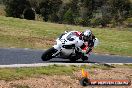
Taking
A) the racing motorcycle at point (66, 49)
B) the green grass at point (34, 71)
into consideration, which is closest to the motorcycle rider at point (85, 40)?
the racing motorcycle at point (66, 49)

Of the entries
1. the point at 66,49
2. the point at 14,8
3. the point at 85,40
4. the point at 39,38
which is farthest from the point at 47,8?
the point at 66,49

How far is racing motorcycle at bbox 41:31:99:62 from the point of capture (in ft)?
63.6

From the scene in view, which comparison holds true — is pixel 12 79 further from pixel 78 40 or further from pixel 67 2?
pixel 67 2

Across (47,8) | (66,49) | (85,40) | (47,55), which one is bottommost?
(47,8)

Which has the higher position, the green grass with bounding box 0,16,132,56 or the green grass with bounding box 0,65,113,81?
the green grass with bounding box 0,65,113,81

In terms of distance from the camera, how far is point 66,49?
1970 centimetres

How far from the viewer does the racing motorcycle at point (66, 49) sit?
1939 cm

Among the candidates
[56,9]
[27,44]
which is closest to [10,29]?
[27,44]

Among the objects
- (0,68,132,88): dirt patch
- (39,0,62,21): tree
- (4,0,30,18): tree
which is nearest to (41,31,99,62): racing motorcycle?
(0,68,132,88): dirt patch

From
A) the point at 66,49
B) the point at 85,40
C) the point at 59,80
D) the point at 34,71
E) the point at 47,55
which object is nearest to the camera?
the point at 59,80

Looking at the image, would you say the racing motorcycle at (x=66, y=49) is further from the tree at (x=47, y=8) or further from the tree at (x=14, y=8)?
the tree at (x=47, y=8)

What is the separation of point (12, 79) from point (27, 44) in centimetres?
1729

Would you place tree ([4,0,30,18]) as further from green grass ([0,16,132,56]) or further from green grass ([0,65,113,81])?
green grass ([0,65,113,81])

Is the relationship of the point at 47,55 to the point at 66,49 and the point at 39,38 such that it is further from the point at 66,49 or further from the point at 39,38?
the point at 39,38
